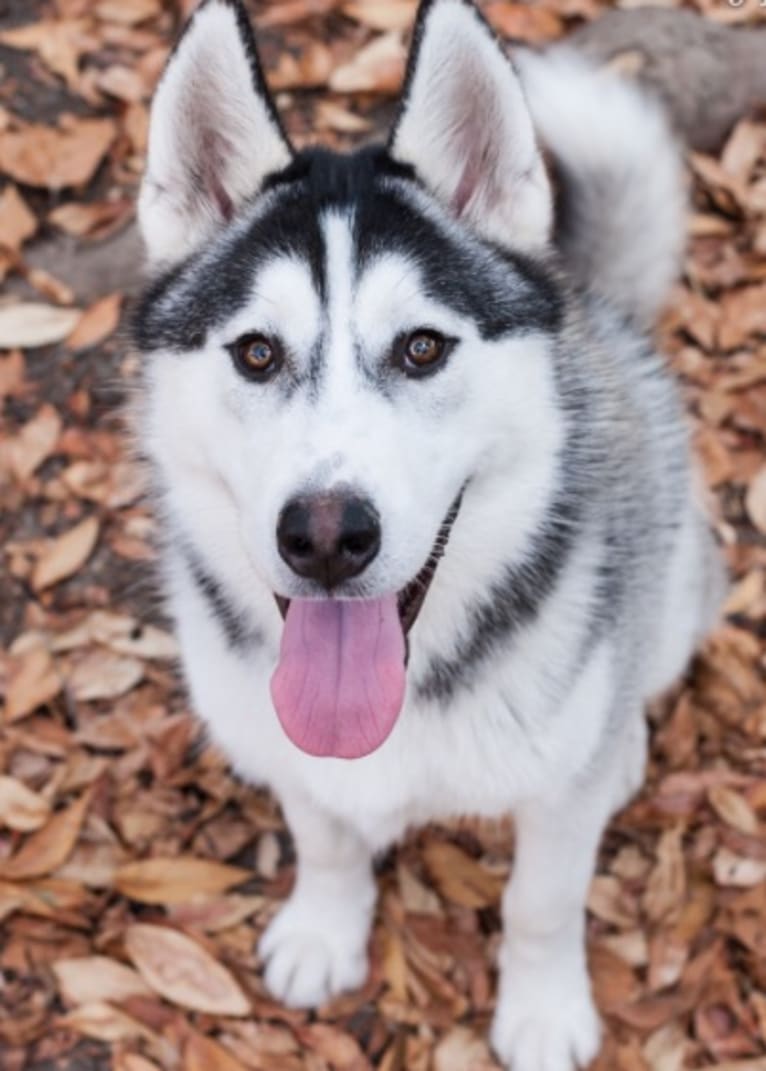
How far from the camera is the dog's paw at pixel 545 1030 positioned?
295 centimetres

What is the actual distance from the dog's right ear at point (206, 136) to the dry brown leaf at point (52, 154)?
Result: 2.04 metres

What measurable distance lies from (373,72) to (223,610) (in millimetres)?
2535

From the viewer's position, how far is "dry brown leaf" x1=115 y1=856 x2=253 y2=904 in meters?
3.22

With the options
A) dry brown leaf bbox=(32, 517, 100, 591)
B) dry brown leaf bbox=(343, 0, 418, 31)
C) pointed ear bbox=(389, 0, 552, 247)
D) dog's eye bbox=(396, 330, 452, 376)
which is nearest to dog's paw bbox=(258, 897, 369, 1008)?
dry brown leaf bbox=(32, 517, 100, 591)

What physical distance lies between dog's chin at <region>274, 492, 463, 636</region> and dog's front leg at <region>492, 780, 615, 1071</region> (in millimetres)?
523

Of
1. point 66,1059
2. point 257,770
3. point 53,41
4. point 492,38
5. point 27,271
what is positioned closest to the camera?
point 492,38

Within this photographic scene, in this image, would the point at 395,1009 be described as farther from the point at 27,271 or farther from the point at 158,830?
the point at 27,271

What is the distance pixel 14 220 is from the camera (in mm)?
4238

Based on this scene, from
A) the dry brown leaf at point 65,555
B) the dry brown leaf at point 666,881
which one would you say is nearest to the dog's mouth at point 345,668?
the dry brown leaf at point 666,881

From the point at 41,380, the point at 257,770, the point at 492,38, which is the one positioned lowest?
the point at 257,770

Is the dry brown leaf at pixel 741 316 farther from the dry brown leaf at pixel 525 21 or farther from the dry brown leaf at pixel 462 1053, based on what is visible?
the dry brown leaf at pixel 462 1053

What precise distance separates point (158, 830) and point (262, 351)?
155 cm

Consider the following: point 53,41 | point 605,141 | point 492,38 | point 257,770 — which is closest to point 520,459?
point 492,38

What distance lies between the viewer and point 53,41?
4.54 m
